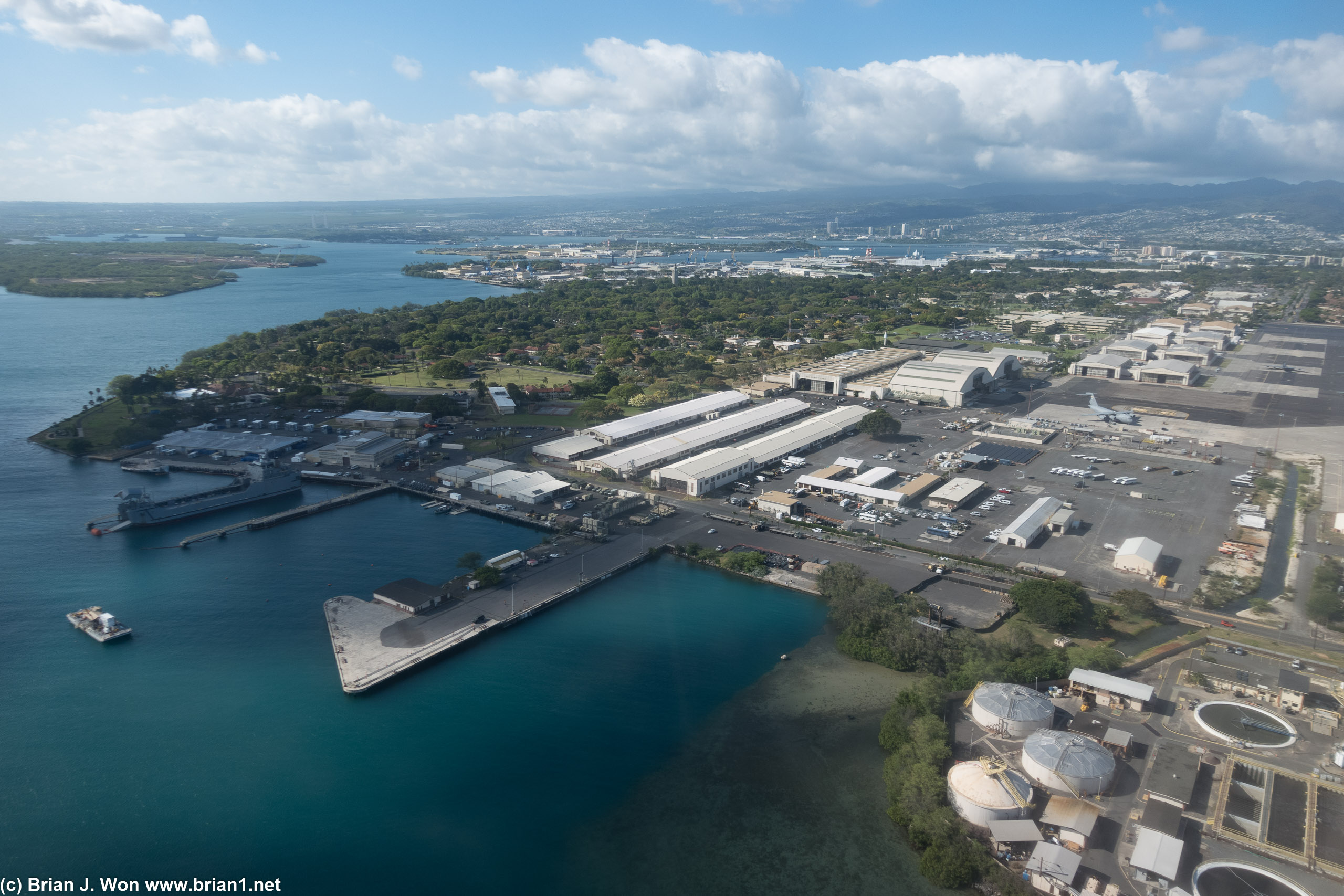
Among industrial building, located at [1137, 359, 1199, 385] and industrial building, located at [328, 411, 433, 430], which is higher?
industrial building, located at [328, 411, 433, 430]

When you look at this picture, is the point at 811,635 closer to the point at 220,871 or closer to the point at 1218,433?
the point at 220,871

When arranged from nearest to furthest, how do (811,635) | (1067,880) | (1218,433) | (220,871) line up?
1. (1067,880)
2. (220,871)
3. (811,635)
4. (1218,433)

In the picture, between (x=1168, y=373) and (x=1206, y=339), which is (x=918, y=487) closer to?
(x=1168, y=373)

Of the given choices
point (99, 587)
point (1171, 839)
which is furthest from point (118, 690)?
point (1171, 839)

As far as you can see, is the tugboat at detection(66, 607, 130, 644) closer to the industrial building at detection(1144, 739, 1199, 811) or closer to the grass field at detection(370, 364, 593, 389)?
the industrial building at detection(1144, 739, 1199, 811)

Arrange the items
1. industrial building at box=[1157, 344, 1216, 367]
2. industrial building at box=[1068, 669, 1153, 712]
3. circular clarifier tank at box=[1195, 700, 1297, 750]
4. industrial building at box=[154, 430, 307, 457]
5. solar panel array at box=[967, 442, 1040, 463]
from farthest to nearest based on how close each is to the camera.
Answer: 1. industrial building at box=[1157, 344, 1216, 367]
2. industrial building at box=[154, 430, 307, 457]
3. solar panel array at box=[967, 442, 1040, 463]
4. industrial building at box=[1068, 669, 1153, 712]
5. circular clarifier tank at box=[1195, 700, 1297, 750]

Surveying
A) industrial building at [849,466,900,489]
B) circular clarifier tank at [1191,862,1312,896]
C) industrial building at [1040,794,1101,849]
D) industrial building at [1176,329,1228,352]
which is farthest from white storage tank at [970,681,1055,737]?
industrial building at [1176,329,1228,352]
